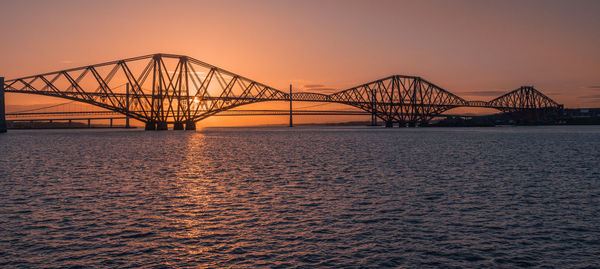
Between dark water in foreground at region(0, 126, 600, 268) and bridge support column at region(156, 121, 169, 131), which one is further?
bridge support column at region(156, 121, 169, 131)

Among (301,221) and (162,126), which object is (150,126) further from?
(301,221)

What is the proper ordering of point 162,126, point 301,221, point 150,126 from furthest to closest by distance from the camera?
point 150,126 → point 162,126 → point 301,221

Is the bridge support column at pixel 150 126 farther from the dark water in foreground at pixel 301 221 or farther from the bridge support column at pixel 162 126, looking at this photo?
the dark water in foreground at pixel 301 221

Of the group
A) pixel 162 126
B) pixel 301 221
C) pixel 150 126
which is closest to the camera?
pixel 301 221

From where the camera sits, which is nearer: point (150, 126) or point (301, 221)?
point (301, 221)

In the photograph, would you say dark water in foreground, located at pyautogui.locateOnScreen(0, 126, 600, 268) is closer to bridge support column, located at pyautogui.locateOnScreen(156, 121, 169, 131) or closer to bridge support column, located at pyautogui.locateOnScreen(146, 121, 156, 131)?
bridge support column, located at pyautogui.locateOnScreen(156, 121, 169, 131)

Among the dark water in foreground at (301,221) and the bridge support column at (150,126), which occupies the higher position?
the bridge support column at (150,126)

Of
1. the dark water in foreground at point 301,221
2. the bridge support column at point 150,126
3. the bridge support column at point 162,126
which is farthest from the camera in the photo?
the bridge support column at point 150,126

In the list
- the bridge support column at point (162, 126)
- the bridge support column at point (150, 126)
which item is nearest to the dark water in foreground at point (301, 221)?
the bridge support column at point (162, 126)

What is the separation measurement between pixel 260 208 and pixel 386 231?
5.04 meters

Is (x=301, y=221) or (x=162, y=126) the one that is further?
(x=162, y=126)

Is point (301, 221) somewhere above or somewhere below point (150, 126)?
below

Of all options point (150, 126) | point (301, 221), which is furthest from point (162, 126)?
point (301, 221)

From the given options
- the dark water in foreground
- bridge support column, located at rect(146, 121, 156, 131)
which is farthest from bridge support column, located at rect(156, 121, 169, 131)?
the dark water in foreground
